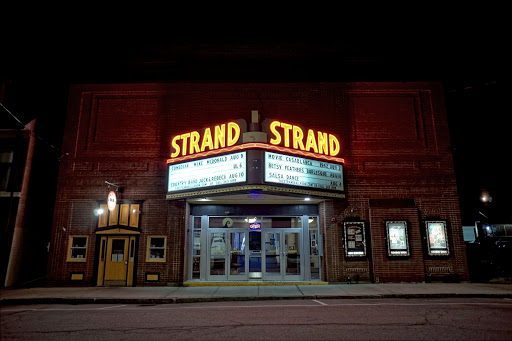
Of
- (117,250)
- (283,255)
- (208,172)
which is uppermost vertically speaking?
(208,172)

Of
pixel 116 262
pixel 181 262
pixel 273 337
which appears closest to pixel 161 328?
pixel 273 337

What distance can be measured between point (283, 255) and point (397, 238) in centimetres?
522

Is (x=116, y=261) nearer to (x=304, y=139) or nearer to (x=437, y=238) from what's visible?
(x=304, y=139)

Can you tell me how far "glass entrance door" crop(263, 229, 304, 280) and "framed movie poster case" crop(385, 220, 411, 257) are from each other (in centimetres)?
402

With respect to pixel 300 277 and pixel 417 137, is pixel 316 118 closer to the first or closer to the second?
pixel 417 137

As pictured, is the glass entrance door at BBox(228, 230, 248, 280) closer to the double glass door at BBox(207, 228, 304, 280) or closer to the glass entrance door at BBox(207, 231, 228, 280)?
the double glass door at BBox(207, 228, 304, 280)

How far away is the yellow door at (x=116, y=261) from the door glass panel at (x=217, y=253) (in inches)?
150

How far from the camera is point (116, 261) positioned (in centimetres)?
1348

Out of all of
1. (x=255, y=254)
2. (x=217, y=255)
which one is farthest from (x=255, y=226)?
(x=217, y=255)

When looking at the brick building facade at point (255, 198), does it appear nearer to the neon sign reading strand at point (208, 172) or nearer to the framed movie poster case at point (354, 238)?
the framed movie poster case at point (354, 238)

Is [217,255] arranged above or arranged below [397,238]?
below

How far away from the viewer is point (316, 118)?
15.0 metres

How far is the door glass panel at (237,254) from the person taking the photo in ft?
46.9

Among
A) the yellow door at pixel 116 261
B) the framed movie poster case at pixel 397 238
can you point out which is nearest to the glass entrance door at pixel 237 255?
the yellow door at pixel 116 261
